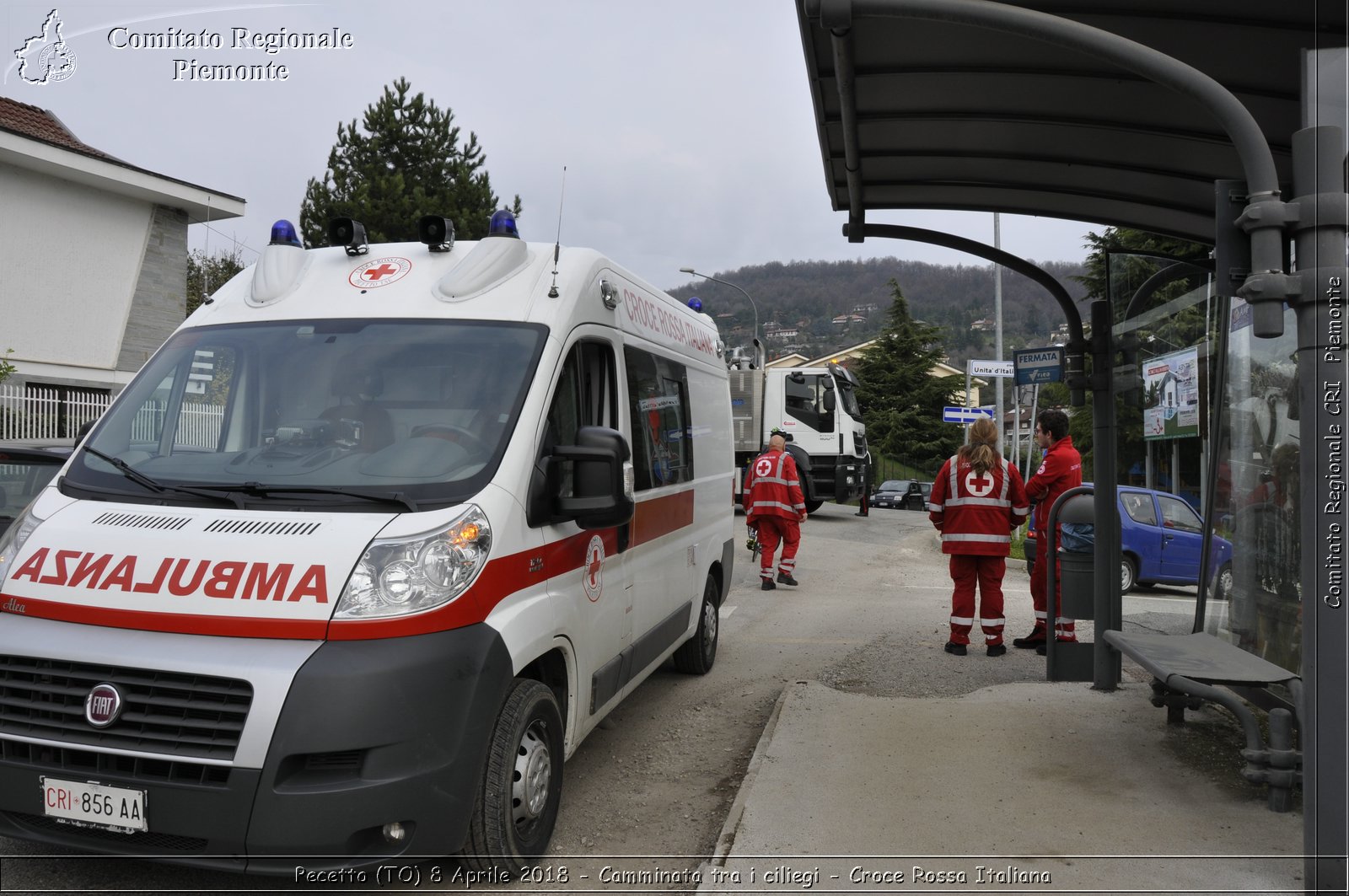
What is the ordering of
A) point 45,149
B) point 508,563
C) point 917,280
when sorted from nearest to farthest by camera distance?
1. point 508,563
2. point 45,149
3. point 917,280

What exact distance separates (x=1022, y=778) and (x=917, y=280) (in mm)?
67643

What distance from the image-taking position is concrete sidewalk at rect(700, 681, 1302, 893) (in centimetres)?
363

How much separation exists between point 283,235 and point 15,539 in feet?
6.03

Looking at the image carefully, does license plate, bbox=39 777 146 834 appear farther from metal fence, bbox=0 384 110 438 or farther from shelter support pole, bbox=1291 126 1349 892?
metal fence, bbox=0 384 110 438

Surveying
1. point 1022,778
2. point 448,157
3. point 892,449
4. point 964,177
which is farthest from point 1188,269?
point 892,449

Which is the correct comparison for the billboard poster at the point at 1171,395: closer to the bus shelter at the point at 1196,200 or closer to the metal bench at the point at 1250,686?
the bus shelter at the point at 1196,200

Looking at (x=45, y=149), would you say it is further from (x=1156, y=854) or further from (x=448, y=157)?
(x=1156, y=854)

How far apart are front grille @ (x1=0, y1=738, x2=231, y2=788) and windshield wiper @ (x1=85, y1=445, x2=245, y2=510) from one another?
880mm

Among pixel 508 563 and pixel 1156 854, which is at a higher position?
→ pixel 508 563

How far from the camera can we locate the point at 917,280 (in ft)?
228

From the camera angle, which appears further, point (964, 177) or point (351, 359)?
point (964, 177)

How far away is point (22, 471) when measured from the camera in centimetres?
670

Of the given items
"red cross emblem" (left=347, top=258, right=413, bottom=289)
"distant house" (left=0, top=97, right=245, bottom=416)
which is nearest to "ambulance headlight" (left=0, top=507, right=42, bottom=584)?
"red cross emblem" (left=347, top=258, right=413, bottom=289)

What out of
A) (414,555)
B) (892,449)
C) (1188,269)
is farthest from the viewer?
(892,449)
